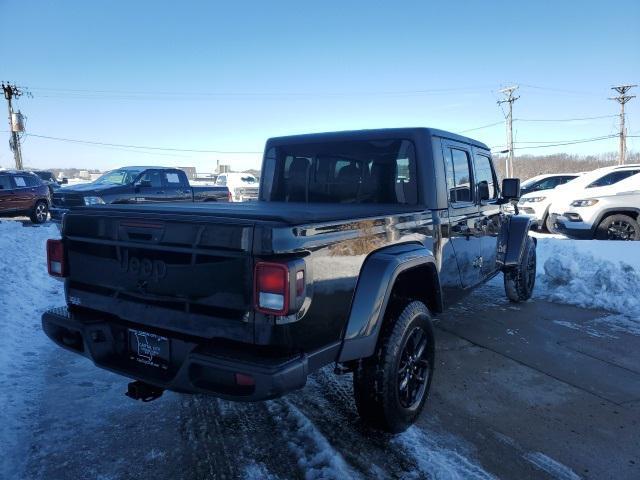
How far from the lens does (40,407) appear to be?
10.9ft

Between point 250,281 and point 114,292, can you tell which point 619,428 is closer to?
point 250,281

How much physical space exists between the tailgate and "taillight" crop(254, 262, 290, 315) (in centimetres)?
6

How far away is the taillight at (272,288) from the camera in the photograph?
85.1 inches

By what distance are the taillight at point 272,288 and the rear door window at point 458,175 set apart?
228 centimetres

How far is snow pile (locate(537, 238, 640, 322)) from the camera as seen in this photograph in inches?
241

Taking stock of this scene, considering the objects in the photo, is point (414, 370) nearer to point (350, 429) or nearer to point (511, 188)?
point (350, 429)

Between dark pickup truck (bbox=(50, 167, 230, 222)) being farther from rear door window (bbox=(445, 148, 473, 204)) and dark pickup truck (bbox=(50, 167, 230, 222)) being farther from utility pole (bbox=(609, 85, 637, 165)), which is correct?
utility pole (bbox=(609, 85, 637, 165))

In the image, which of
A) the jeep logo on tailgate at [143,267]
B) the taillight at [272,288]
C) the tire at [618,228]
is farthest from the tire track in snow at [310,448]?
the tire at [618,228]

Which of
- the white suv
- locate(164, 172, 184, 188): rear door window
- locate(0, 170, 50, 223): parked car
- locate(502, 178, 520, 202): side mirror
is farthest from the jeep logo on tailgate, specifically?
locate(0, 170, 50, 223): parked car

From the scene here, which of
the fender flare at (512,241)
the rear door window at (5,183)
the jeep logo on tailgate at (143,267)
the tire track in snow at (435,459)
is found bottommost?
the tire track in snow at (435,459)

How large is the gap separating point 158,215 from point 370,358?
1.48 metres

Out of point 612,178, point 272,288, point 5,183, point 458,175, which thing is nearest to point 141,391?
point 272,288

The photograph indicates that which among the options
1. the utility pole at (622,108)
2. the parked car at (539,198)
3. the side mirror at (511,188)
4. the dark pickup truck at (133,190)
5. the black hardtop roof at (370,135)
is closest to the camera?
the black hardtop roof at (370,135)

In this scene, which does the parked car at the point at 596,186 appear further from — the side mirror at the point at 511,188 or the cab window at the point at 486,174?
the side mirror at the point at 511,188
